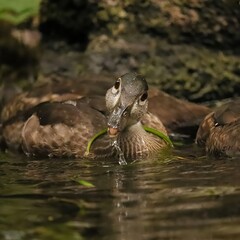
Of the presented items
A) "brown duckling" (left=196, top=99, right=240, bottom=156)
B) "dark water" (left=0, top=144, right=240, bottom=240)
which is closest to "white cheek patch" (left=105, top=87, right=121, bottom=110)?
"dark water" (left=0, top=144, right=240, bottom=240)

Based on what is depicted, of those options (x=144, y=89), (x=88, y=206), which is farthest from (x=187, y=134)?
(x=88, y=206)

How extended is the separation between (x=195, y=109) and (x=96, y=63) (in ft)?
4.83

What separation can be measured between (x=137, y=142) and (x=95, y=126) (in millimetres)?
431

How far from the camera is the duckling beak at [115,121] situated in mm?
7078

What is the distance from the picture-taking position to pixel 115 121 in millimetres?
7141

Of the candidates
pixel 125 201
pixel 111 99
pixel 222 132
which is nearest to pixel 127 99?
pixel 111 99

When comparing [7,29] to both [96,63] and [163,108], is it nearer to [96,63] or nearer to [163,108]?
[96,63]

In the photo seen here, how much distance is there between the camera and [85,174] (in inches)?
253

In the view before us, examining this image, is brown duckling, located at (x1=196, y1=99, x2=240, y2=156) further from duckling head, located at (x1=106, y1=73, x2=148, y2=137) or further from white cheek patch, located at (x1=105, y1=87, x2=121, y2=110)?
white cheek patch, located at (x1=105, y1=87, x2=121, y2=110)

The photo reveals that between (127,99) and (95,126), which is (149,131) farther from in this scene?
(127,99)

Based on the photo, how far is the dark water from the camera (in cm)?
428

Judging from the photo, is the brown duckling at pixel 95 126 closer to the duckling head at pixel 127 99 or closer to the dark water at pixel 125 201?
the duckling head at pixel 127 99

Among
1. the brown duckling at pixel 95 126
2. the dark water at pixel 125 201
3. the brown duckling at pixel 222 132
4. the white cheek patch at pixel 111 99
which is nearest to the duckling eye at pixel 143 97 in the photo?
the brown duckling at pixel 95 126

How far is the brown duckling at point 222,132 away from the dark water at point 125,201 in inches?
12.1
